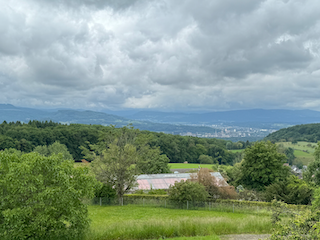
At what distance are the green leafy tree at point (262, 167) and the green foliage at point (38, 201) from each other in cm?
2982

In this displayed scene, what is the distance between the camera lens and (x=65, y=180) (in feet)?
35.6

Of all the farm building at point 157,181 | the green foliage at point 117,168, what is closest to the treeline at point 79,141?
the farm building at point 157,181

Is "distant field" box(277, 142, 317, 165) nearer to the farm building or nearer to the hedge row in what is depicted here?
the farm building

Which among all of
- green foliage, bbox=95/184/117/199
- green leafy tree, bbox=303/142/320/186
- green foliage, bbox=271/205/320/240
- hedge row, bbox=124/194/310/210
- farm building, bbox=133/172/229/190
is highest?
green foliage, bbox=271/205/320/240

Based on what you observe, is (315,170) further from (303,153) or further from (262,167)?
(303,153)

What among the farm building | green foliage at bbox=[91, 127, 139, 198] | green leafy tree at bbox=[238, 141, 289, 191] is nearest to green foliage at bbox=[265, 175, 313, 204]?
green leafy tree at bbox=[238, 141, 289, 191]

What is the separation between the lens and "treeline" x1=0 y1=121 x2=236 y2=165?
261ft

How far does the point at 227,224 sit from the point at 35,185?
11.0 meters

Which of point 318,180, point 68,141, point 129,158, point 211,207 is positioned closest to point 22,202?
point 129,158

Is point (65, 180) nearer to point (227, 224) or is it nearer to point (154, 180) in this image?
point (227, 224)

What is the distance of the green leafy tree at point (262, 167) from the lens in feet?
113

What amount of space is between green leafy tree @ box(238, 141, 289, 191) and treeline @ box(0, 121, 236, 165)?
31319 mm

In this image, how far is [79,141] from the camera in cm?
9231

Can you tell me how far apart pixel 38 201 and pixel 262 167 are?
104 ft
